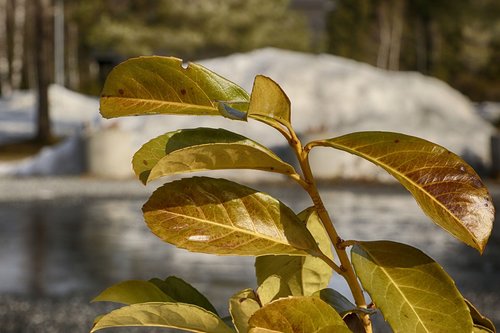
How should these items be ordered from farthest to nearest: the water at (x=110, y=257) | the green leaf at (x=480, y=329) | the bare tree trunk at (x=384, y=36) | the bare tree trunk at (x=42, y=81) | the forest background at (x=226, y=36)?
the bare tree trunk at (x=384, y=36), the forest background at (x=226, y=36), the bare tree trunk at (x=42, y=81), the water at (x=110, y=257), the green leaf at (x=480, y=329)

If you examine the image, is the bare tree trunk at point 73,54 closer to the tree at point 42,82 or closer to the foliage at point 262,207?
the tree at point 42,82

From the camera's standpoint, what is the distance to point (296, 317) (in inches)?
25.7

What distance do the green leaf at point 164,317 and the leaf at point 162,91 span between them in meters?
0.14

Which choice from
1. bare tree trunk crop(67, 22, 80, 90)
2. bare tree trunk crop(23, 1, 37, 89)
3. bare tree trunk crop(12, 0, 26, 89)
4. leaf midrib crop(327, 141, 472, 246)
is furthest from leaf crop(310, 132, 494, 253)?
bare tree trunk crop(67, 22, 80, 90)

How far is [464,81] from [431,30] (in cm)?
527

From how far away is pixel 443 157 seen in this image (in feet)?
2.22

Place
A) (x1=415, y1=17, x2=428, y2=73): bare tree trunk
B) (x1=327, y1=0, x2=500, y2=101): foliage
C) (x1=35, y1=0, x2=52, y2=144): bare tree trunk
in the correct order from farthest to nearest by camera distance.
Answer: (x1=415, y1=17, x2=428, y2=73): bare tree trunk, (x1=327, y1=0, x2=500, y2=101): foliage, (x1=35, y1=0, x2=52, y2=144): bare tree trunk

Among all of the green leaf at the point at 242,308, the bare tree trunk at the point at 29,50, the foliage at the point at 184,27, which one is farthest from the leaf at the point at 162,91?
the bare tree trunk at the point at 29,50

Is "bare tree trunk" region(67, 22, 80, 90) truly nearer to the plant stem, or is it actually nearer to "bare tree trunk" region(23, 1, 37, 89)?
"bare tree trunk" region(23, 1, 37, 89)

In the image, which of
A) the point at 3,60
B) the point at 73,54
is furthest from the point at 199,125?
the point at 73,54

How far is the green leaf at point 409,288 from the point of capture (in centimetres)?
69

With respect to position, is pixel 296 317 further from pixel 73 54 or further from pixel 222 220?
pixel 73 54

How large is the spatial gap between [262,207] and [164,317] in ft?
0.38

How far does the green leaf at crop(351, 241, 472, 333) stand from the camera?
692 mm
